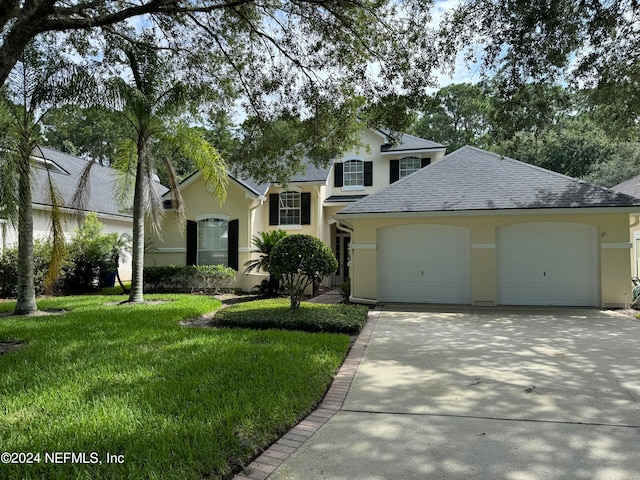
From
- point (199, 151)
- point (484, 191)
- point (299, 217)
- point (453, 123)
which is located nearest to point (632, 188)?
point (484, 191)

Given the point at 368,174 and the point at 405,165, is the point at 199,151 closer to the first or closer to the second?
the point at 368,174

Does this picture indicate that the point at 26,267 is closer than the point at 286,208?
Yes

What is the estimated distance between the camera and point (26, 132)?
9656mm

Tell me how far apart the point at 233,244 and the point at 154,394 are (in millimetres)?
12536

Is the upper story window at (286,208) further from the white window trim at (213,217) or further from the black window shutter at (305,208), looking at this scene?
the white window trim at (213,217)

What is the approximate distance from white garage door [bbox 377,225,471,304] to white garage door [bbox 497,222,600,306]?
3.81ft

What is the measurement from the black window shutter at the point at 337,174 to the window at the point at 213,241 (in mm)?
5694

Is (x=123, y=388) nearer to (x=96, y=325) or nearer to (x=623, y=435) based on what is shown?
(x=96, y=325)

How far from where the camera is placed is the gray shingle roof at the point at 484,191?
11812 mm

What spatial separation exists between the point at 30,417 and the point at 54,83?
27.1 feet

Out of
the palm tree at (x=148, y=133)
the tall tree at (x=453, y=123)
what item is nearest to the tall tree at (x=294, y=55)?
the palm tree at (x=148, y=133)

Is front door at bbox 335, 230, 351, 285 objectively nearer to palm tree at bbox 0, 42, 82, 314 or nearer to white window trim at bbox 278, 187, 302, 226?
white window trim at bbox 278, 187, 302, 226

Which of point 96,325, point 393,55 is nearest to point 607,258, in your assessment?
point 393,55

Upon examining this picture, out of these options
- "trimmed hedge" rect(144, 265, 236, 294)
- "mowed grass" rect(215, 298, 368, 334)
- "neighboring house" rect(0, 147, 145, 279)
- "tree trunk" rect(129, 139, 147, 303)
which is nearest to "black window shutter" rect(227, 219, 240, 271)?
"trimmed hedge" rect(144, 265, 236, 294)
